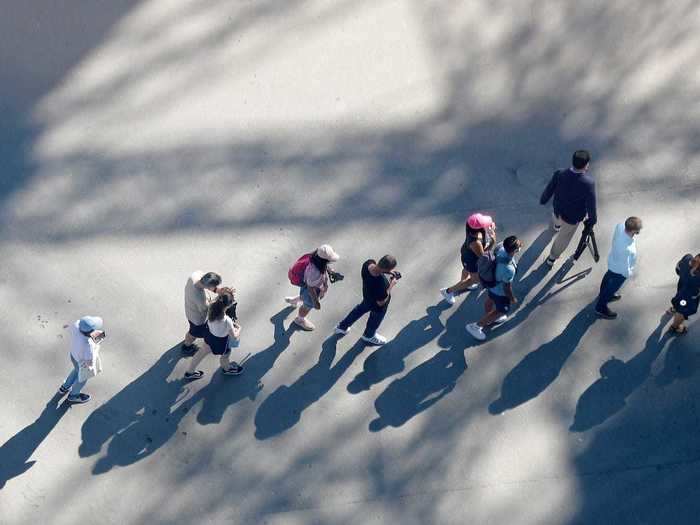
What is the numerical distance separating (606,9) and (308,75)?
4.40m

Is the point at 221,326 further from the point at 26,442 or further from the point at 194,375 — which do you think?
the point at 26,442

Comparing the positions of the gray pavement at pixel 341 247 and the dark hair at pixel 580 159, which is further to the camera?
the gray pavement at pixel 341 247

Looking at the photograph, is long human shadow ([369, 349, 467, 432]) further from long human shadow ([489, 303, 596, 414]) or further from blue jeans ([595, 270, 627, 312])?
blue jeans ([595, 270, 627, 312])

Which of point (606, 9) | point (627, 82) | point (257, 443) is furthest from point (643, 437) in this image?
point (606, 9)

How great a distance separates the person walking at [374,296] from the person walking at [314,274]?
393 mm

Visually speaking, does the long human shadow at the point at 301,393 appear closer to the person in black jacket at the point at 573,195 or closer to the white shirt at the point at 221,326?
the white shirt at the point at 221,326

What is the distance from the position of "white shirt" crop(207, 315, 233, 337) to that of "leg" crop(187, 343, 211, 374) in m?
0.53

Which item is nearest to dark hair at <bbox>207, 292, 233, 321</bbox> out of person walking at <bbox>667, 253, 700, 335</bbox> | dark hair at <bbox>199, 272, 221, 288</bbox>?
dark hair at <bbox>199, 272, 221, 288</bbox>

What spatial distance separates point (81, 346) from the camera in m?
8.55

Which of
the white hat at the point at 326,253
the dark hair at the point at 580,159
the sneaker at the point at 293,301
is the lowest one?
the white hat at the point at 326,253

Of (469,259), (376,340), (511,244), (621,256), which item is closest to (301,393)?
(376,340)

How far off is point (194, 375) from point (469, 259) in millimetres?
3340

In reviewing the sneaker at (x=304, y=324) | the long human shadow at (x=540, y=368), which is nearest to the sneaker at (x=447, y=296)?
the long human shadow at (x=540, y=368)

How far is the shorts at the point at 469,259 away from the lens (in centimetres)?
939
